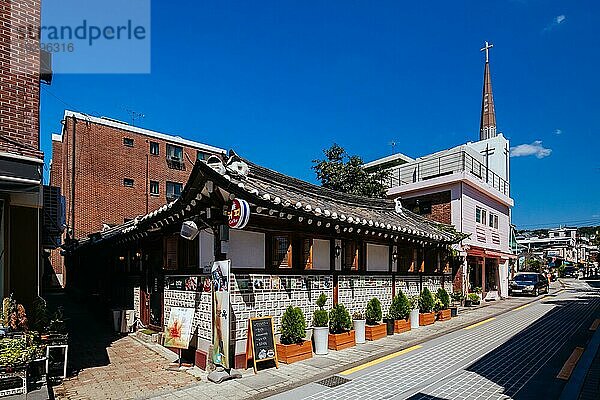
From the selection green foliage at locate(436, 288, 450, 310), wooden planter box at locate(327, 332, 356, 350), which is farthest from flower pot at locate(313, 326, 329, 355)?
green foliage at locate(436, 288, 450, 310)

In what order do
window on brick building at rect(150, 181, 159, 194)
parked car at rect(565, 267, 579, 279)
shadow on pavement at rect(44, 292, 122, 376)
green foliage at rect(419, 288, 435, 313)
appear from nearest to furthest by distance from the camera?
shadow on pavement at rect(44, 292, 122, 376)
green foliage at rect(419, 288, 435, 313)
window on brick building at rect(150, 181, 159, 194)
parked car at rect(565, 267, 579, 279)

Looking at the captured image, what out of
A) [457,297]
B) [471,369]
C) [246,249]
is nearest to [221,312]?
[246,249]

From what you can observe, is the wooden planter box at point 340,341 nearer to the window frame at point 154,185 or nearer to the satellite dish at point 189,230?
the satellite dish at point 189,230

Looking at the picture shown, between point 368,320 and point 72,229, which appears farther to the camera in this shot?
point 72,229

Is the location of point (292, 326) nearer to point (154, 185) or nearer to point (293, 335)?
point (293, 335)

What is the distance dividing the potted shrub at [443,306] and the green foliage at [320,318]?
688cm

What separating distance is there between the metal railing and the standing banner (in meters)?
17.3

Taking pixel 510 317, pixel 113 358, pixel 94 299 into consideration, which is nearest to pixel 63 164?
pixel 94 299

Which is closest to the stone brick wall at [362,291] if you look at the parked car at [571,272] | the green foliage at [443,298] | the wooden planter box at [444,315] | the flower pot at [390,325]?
the flower pot at [390,325]

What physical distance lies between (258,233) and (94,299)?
12.1 m

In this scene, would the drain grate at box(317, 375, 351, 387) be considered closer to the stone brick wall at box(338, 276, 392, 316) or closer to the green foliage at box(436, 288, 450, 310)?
the stone brick wall at box(338, 276, 392, 316)

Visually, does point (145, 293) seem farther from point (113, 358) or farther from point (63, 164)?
point (63, 164)

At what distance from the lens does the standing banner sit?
27.1 ft

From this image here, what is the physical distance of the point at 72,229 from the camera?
25109 mm
